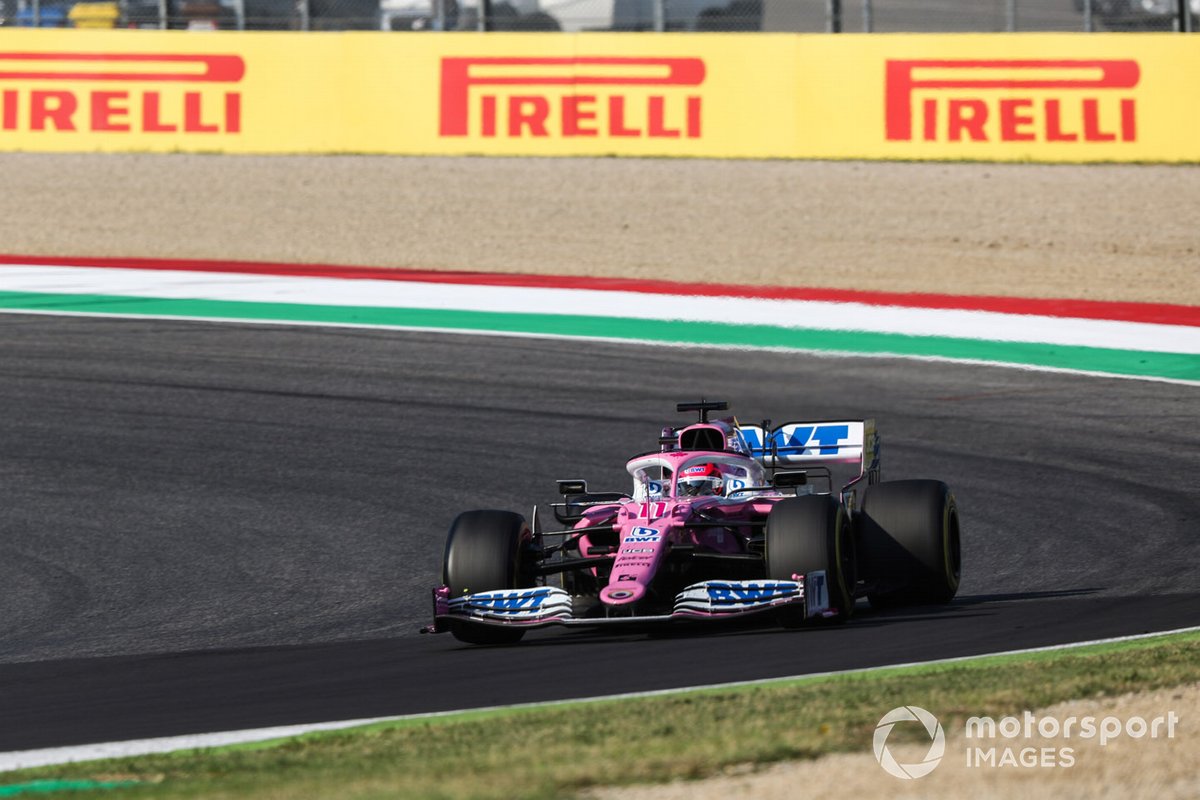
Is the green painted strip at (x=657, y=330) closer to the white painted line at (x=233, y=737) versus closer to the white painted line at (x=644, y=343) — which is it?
the white painted line at (x=644, y=343)

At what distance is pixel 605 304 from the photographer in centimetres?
1908

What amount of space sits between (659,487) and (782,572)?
1277 mm

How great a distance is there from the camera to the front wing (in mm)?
8555

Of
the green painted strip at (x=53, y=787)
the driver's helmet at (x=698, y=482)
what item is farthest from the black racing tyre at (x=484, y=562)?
the green painted strip at (x=53, y=787)

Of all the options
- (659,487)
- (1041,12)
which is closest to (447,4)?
(1041,12)

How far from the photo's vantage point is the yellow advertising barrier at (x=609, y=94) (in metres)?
22.5

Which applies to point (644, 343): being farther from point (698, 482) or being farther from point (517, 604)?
point (517, 604)

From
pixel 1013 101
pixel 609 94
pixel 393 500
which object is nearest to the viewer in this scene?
pixel 393 500

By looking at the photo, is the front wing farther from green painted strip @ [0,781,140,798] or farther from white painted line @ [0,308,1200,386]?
white painted line @ [0,308,1200,386]

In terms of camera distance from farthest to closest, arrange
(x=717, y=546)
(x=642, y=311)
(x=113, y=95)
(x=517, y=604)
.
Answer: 1. (x=113, y=95)
2. (x=642, y=311)
3. (x=717, y=546)
4. (x=517, y=604)

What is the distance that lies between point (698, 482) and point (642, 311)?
9.07 m

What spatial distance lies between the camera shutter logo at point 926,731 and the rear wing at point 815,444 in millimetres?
4363

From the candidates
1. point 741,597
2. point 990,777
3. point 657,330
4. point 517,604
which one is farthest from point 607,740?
point 657,330

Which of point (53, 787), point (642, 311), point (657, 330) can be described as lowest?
point (53, 787)
